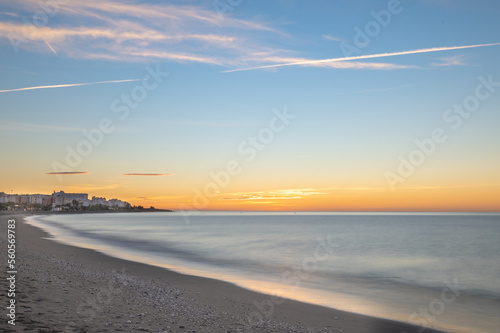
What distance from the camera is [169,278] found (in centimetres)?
2114

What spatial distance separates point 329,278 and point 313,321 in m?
12.9

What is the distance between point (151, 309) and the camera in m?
12.2

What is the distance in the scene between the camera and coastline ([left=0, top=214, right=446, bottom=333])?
10.3 metres

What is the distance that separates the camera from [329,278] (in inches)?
1013

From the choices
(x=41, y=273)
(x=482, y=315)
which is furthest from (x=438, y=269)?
(x=41, y=273)

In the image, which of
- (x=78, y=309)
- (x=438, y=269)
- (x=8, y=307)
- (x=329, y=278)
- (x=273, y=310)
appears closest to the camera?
(x=8, y=307)

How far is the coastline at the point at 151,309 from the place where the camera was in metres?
10.3

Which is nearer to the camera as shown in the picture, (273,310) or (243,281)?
(273,310)

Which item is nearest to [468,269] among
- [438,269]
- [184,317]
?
[438,269]

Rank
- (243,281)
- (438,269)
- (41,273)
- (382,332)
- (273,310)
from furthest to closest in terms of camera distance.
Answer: (438,269) < (243,281) < (41,273) < (273,310) < (382,332)

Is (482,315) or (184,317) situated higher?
(184,317)

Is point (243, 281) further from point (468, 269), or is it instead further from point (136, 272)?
point (468, 269)

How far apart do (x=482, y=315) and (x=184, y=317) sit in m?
13.5

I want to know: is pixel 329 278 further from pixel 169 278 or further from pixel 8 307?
pixel 8 307
